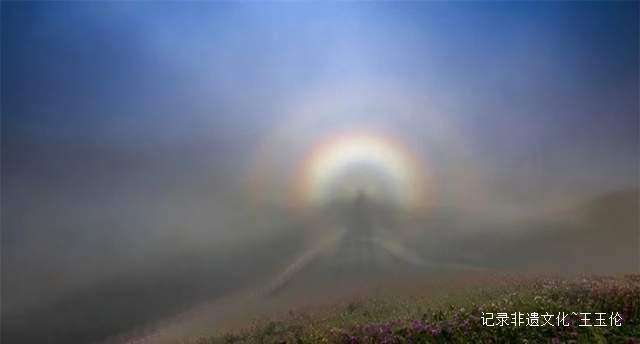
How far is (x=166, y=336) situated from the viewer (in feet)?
79.9

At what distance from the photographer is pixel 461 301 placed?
18219 mm

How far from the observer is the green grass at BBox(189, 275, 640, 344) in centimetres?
Result: 1271

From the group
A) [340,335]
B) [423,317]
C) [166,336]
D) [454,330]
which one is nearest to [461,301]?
[423,317]

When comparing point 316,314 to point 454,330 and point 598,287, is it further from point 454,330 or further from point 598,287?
point 598,287

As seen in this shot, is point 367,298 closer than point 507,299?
No

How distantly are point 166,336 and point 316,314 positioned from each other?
950 cm

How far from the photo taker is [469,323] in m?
13.4

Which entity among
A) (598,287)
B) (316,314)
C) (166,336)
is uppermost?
(598,287)

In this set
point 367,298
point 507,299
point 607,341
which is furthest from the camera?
point 367,298

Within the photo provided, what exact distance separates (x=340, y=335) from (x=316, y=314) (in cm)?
688

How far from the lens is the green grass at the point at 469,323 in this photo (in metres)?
12.7

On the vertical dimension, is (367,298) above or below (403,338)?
above

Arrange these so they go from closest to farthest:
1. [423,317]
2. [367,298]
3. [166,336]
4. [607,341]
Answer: [607,341], [423,317], [367,298], [166,336]

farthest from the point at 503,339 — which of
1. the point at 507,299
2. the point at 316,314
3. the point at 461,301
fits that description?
Result: the point at 316,314
